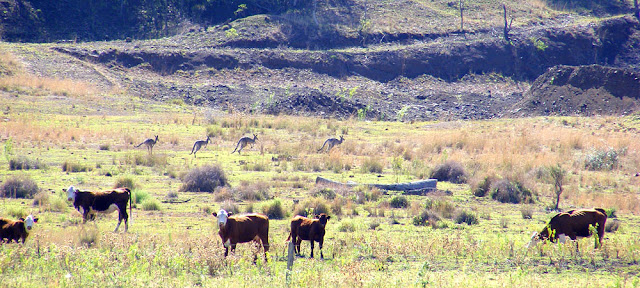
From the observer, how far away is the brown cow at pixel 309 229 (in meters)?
11.7

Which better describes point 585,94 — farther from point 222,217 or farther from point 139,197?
point 222,217

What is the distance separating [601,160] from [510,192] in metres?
9.42

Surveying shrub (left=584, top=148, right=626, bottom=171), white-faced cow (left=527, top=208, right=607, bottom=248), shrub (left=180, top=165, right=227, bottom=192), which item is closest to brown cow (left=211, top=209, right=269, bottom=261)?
white-faced cow (left=527, top=208, right=607, bottom=248)

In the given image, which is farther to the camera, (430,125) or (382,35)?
(382,35)

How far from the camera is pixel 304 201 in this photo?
17844 mm

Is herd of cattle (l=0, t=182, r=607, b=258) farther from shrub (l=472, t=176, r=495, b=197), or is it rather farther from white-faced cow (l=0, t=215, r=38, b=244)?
shrub (l=472, t=176, r=495, b=197)

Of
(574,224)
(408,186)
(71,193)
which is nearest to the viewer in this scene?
(574,224)

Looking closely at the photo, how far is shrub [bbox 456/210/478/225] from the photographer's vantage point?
1681 centimetres

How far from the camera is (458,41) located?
3179 inches

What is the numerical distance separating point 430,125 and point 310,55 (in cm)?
2829

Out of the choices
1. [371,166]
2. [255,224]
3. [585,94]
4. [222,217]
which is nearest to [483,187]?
[371,166]

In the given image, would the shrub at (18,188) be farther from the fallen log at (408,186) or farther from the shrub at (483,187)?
the shrub at (483,187)

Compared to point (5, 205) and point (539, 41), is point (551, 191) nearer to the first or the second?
point (5, 205)

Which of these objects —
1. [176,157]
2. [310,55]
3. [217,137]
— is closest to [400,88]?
[310,55]
